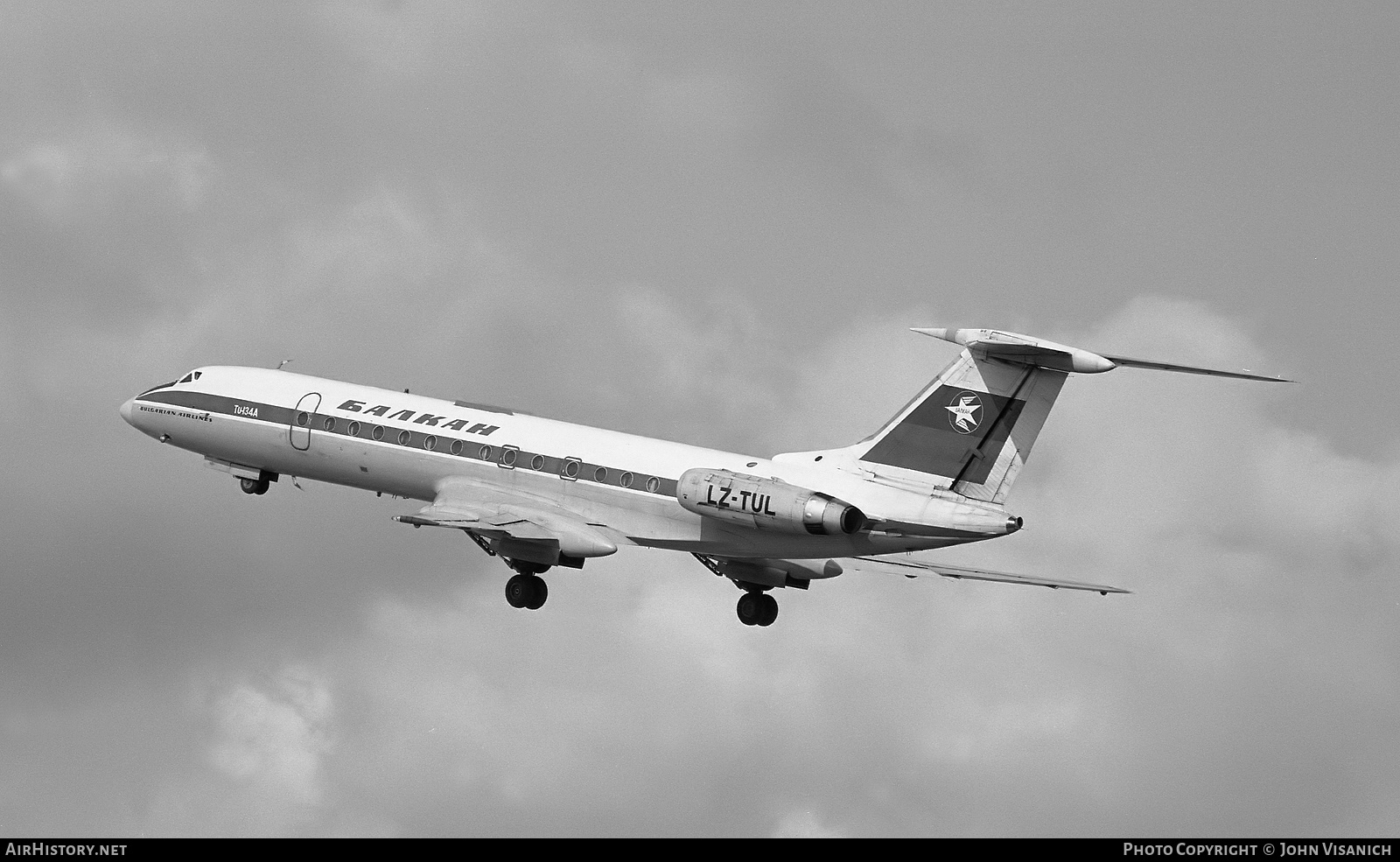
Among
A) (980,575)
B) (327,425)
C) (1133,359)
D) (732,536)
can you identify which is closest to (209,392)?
(327,425)

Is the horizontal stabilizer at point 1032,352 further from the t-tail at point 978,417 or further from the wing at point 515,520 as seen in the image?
the wing at point 515,520

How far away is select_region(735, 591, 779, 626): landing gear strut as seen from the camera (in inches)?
2402

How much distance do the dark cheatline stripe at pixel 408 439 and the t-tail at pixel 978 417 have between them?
19.8 feet

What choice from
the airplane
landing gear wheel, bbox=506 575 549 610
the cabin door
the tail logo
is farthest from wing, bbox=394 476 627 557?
the tail logo

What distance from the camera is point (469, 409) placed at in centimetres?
6097

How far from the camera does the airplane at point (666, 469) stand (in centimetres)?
5269

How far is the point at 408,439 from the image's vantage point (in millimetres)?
61031

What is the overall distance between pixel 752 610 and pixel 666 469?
20.5 feet

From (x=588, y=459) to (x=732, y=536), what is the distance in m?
4.51

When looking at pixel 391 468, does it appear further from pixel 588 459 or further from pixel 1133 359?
pixel 1133 359

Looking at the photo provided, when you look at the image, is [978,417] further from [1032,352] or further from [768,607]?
[768,607]

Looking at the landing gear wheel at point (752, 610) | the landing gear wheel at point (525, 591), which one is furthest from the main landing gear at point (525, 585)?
the landing gear wheel at point (752, 610)

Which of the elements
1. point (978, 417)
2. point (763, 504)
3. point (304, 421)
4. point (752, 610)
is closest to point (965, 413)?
point (978, 417)

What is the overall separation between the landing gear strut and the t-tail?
7.76m
